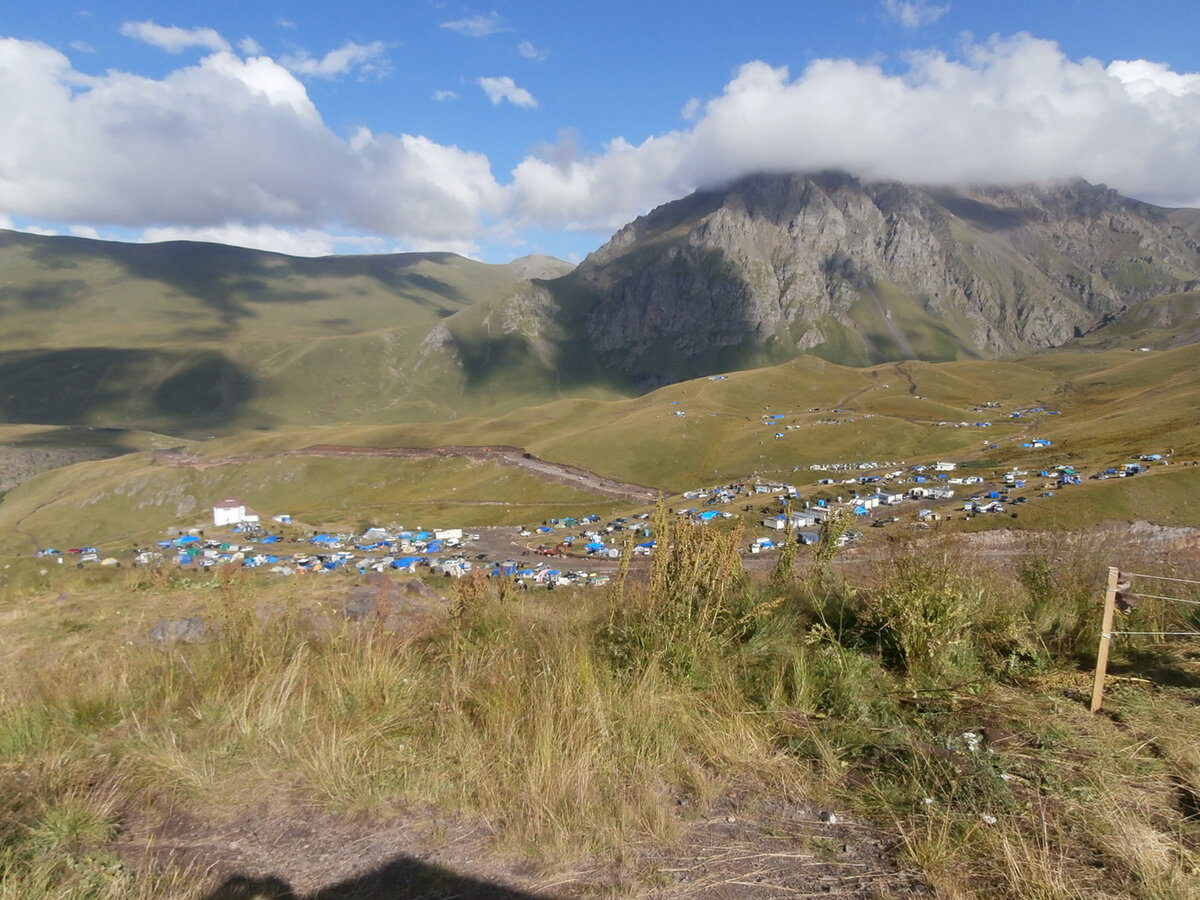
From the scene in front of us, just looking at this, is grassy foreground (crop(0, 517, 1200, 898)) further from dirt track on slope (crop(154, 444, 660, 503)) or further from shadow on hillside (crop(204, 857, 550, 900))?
dirt track on slope (crop(154, 444, 660, 503))

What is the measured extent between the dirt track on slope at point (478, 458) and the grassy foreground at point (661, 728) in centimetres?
8366

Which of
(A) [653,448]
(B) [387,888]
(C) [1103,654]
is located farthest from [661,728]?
(A) [653,448]

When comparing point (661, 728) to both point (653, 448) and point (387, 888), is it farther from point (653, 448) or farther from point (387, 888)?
point (653, 448)

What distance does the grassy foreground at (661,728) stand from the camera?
11.1ft

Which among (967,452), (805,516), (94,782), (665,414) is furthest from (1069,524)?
(665,414)

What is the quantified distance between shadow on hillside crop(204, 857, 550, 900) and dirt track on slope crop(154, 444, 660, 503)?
86.4 metres

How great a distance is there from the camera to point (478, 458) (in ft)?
391

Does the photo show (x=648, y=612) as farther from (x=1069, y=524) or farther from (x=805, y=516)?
(x=805, y=516)

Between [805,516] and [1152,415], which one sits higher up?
[1152,415]

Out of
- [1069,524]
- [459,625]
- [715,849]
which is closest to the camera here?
[715,849]

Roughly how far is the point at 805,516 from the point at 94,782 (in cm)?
6092

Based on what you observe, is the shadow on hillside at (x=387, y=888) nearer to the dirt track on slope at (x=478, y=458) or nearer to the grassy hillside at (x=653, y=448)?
the grassy hillside at (x=653, y=448)

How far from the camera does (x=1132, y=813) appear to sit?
11.6ft

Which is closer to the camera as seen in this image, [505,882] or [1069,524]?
[505,882]
